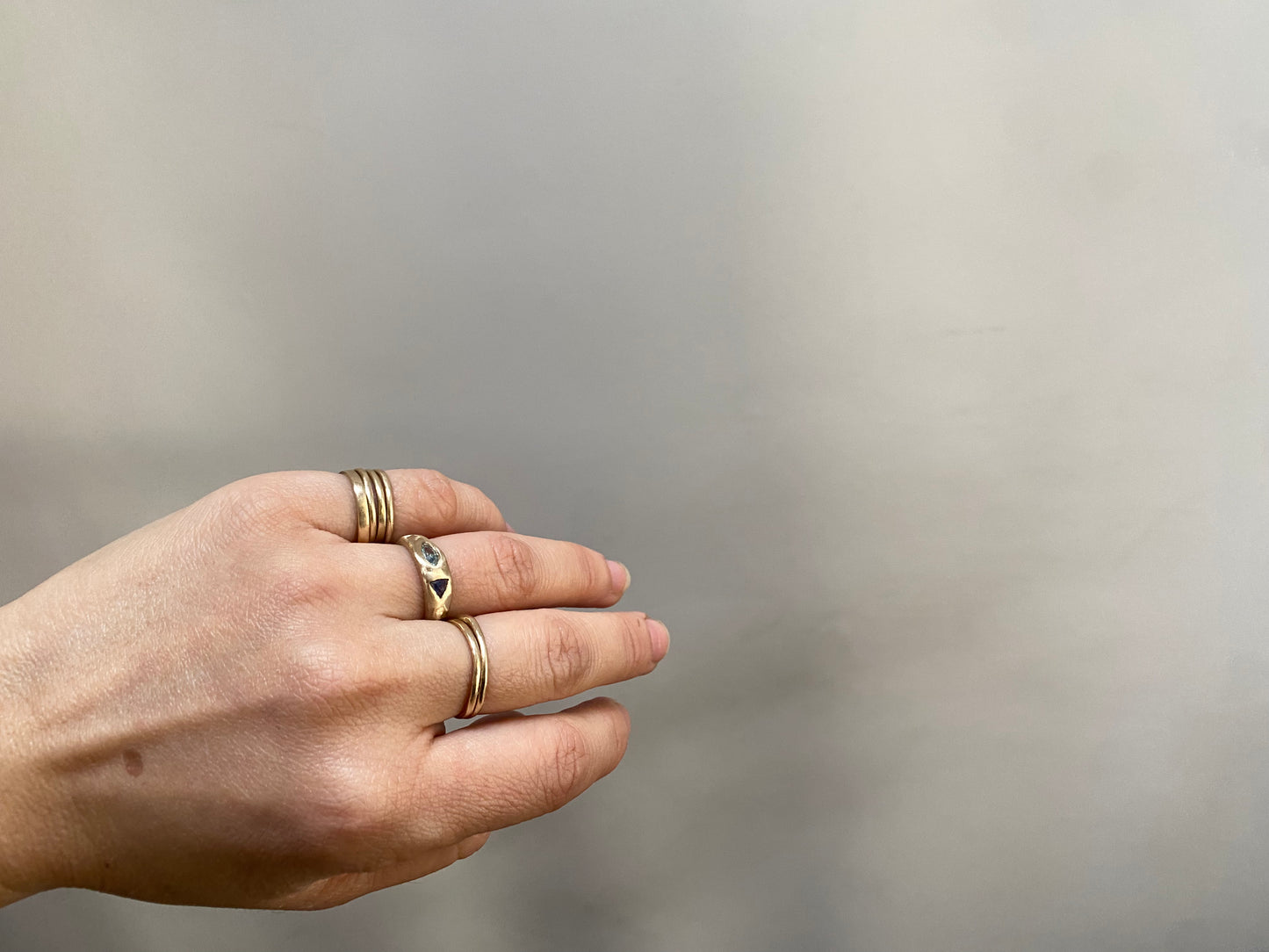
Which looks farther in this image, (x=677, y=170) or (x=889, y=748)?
(x=889, y=748)

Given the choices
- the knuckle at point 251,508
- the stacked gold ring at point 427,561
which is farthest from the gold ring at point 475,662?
the knuckle at point 251,508

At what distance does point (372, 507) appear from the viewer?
1.97 feet

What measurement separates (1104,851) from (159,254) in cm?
120

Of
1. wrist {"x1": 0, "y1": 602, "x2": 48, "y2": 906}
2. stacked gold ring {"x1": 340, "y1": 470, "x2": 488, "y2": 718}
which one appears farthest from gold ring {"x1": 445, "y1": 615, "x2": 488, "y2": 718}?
wrist {"x1": 0, "y1": 602, "x2": 48, "y2": 906}

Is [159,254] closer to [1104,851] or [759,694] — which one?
[759,694]

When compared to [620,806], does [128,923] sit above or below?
below

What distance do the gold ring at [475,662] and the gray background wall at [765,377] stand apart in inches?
12.3

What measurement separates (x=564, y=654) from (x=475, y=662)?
0.23ft

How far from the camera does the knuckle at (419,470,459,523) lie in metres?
0.62

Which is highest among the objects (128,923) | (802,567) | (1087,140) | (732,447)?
(1087,140)

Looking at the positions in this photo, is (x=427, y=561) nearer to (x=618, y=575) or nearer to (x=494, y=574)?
(x=494, y=574)

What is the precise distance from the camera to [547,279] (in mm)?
846

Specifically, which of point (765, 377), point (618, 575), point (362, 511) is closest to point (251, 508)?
point (362, 511)

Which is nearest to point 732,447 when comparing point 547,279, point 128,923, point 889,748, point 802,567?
point 802,567
